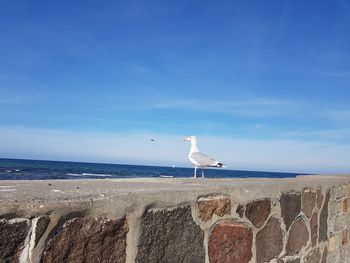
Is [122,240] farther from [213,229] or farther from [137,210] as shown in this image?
[213,229]

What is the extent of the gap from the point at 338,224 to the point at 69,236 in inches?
121

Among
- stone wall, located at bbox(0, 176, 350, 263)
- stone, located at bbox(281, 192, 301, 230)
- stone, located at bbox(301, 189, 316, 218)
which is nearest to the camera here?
stone wall, located at bbox(0, 176, 350, 263)

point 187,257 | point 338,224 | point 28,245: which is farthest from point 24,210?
point 338,224

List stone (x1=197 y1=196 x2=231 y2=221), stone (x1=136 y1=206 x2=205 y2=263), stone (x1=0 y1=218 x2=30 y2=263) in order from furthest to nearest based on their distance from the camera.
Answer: stone (x1=197 y1=196 x2=231 y2=221) → stone (x1=136 y1=206 x2=205 y2=263) → stone (x1=0 y1=218 x2=30 y2=263)

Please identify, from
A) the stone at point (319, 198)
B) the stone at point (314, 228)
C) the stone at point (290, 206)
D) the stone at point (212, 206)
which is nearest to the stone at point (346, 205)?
the stone at point (319, 198)

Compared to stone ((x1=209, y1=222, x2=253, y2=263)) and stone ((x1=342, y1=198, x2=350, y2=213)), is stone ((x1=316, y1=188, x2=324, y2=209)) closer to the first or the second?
stone ((x1=342, y1=198, x2=350, y2=213))

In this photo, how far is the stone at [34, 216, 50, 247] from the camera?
4.16 ft

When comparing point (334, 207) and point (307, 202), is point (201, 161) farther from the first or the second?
point (307, 202)

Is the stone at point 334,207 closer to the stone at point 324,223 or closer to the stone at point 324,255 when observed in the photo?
the stone at point 324,223

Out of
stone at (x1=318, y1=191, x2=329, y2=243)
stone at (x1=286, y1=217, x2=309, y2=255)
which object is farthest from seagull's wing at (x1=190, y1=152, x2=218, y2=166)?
stone at (x1=286, y1=217, x2=309, y2=255)

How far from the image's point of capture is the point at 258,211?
2.41 meters

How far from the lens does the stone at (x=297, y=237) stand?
9.07ft

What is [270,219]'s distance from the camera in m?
2.50

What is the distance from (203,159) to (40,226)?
4977 mm
